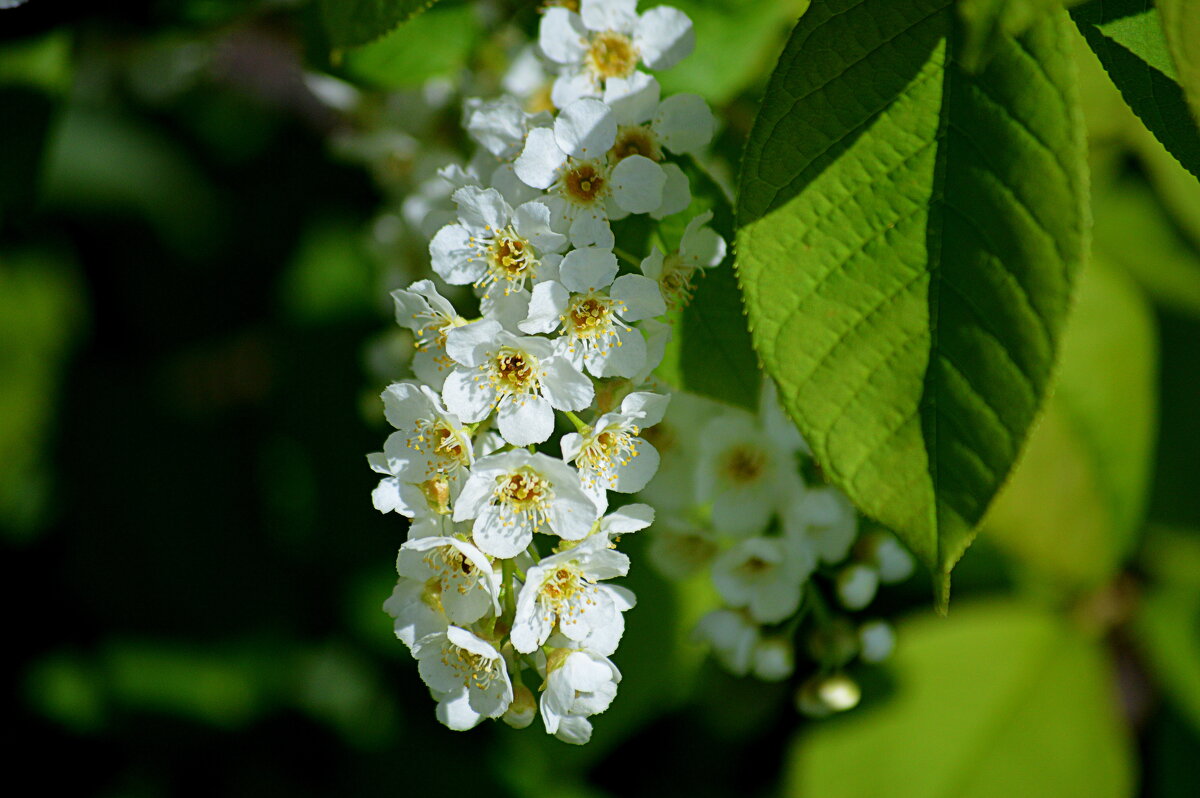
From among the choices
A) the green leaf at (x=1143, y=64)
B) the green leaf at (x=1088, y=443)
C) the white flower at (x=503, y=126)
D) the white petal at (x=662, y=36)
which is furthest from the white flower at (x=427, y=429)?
the green leaf at (x=1088, y=443)

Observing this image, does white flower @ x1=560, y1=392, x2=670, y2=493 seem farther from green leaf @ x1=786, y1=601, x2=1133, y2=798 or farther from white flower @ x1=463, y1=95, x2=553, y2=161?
green leaf @ x1=786, y1=601, x2=1133, y2=798

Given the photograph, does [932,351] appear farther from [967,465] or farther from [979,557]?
[979,557]

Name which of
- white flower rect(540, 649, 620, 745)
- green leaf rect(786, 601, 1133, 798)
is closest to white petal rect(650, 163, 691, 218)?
white flower rect(540, 649, 620, 745)

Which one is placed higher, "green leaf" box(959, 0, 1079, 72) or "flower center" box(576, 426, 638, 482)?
"green leaf" box(959, 0, 1079, 72)

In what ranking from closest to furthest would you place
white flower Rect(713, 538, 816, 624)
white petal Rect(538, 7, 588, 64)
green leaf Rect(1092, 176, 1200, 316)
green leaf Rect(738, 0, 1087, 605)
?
green leaf Rect(738, 0, 1087, 605) → white petal Rect(538, 7, 588, 64) → white flower Rect(713, 538, 816, 624) → green leaf Rect(1092, 176, 1200, 316)

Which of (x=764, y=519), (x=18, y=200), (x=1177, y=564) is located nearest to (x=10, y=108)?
(x=18, y=200)

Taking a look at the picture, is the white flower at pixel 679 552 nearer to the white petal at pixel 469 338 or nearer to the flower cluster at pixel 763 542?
the flower cluster at pixel 763 542

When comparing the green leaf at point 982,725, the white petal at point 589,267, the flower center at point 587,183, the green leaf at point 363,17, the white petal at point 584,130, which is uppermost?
the green leaf at point 363,17
